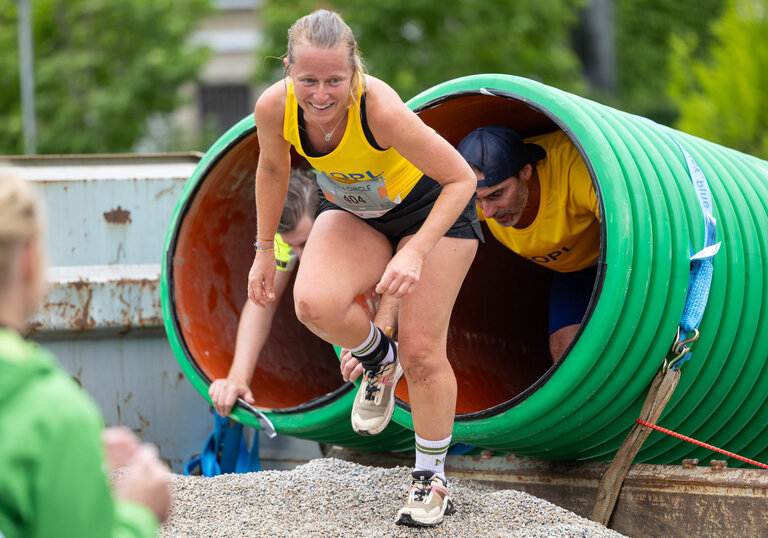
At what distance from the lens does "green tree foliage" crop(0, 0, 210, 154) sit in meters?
16.2

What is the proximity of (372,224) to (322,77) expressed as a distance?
0.69 m

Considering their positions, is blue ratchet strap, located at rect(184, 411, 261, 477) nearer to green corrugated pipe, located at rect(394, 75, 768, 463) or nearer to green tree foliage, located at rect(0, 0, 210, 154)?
green corrugated pipe, located at rect(394, 75, 768, 463)

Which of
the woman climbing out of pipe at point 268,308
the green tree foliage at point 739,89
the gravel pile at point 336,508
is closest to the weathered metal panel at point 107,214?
the woman climbing out of pipe at point 268,308

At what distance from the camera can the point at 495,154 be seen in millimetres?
4188

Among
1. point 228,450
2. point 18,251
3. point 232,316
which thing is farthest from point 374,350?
point 18,251

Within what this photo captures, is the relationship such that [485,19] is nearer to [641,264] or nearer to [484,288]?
[484,288]

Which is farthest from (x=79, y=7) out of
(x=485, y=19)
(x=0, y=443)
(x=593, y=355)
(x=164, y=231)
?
(x=0, y=443)

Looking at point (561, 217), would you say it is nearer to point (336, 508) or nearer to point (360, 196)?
point (360, 196)

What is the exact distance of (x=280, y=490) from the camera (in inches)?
142

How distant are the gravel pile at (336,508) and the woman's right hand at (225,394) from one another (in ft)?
1.90

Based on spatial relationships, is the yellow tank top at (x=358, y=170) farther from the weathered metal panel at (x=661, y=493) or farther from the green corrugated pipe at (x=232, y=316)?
the weathered metal panel at (x=661, y=493)

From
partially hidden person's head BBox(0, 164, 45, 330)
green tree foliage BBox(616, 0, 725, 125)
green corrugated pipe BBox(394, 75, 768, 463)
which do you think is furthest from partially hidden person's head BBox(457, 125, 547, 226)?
green tree foliage BBox(616, 0, 725, 125)

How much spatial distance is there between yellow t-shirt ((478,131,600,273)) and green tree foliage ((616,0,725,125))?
858 inches

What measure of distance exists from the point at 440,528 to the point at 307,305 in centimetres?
81
